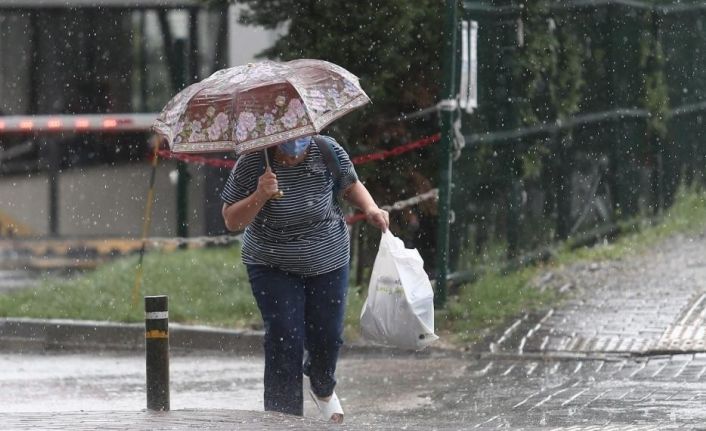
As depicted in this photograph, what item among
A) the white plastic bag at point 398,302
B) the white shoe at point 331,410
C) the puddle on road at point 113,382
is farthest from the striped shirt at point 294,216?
the puddle on road at point 113,382

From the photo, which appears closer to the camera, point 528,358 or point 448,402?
point 448,402

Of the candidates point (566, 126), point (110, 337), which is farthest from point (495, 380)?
point (566, 126)

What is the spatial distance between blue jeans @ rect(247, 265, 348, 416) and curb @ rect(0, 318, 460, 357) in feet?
10.7

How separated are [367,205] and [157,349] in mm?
1203

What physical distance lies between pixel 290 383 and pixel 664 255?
21.6 ft

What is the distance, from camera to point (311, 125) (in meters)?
7.01

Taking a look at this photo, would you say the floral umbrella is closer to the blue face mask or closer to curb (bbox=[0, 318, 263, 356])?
the blue face mask

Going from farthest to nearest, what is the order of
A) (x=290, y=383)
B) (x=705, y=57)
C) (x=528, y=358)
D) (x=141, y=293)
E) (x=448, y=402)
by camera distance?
(x=705, y=57), (x=141, y=293), (x=528, y=358), (x=448, y=402), (x=290, y=383)

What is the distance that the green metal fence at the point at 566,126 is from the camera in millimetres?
11734

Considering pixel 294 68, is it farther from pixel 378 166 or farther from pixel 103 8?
pixel 103 8

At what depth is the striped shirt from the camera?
7289 millimetres

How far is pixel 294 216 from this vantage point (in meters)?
7.29

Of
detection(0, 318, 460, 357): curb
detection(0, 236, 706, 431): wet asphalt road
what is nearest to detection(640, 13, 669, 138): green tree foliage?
detection(0, 236, 706, 431): wet asphalt road

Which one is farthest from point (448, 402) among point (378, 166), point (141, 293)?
point (141, 293)
